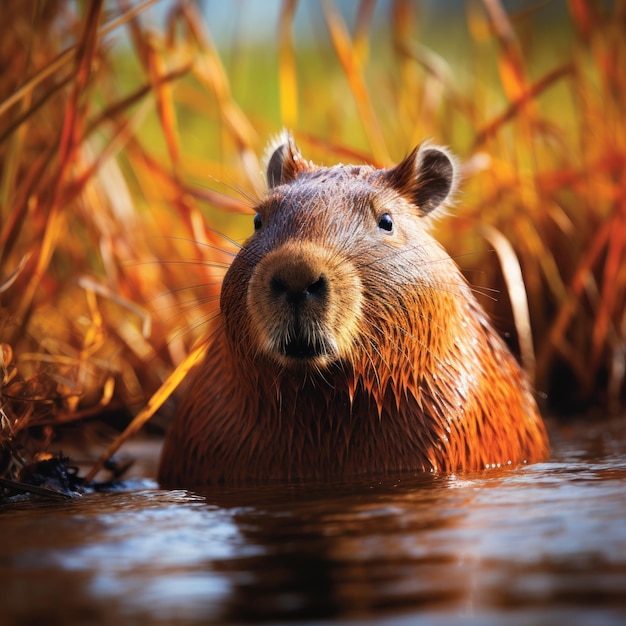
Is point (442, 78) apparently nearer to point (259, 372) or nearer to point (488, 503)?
point (259, 372)

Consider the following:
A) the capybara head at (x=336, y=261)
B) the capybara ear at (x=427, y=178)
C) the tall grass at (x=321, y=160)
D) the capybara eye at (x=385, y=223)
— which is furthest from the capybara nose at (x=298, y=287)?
the tall grass at (x=321, y=160)

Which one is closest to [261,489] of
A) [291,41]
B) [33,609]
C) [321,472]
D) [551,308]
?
[321,472]

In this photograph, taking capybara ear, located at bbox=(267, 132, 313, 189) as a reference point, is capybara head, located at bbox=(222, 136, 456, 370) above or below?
below

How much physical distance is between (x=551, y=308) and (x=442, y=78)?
1346 millimetres

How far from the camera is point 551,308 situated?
18.4ft

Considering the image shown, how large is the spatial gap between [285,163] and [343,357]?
3.17ft

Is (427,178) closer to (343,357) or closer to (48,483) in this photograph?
(343,357)

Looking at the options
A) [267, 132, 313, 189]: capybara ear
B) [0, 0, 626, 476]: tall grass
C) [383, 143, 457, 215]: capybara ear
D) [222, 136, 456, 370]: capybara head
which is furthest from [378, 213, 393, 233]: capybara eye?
[0, 0, 626, 476]: tall grass

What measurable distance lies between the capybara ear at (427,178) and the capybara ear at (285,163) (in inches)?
12.9

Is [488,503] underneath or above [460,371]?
underneath

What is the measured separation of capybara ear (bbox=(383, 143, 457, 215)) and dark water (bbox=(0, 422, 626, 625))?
120 cm

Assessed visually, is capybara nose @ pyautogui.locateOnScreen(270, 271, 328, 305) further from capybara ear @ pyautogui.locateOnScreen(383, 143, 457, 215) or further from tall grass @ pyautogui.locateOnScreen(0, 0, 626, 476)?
tall grass @ pyautogui.locateOnScreen(0, 0, 626, 476)

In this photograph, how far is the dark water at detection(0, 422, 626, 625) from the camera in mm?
1475

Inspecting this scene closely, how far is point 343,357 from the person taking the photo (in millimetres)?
2963
